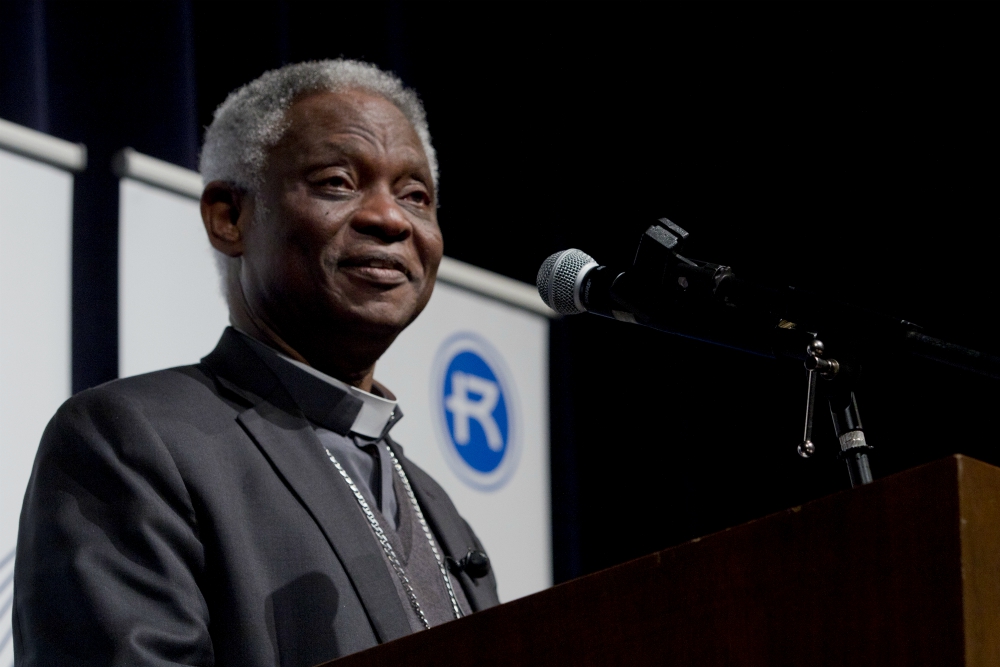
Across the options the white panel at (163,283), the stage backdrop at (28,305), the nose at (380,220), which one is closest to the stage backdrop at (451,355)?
the white panel at (163,283)

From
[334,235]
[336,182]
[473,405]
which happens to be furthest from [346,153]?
[473,405]

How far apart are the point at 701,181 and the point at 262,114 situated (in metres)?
1.70

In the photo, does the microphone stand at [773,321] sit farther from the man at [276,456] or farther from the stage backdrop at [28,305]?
the stage backdrop at [28,305]

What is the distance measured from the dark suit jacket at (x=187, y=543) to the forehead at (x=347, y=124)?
20.5 inches

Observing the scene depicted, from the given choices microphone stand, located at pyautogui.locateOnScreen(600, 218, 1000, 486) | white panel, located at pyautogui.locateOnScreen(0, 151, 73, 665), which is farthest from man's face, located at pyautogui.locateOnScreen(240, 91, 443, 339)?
microphone stand, located at pyautogui.locateOnScreen(600, 218, 1000, 486)

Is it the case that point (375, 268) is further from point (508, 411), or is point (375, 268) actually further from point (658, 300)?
point (508, 411)

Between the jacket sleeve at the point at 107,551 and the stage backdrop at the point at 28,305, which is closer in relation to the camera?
the jacket sleeve at the point at 107,551

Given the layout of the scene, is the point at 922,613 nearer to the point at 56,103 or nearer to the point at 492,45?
the point at 56,103

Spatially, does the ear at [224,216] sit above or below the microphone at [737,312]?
above

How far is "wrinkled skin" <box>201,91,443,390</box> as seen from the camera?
6.88 feet

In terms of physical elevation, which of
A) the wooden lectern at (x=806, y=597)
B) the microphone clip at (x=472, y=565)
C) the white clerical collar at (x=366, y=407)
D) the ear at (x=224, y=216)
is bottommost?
the wooden lectern at (x=806, y=597)

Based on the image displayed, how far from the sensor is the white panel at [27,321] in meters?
2.16

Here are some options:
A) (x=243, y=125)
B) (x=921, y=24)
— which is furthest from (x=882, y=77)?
(x=243, y=125)

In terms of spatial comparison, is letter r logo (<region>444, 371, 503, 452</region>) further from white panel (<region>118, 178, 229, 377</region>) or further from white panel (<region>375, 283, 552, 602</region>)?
white panel (<region>118, 178, 229, 377</region>)
